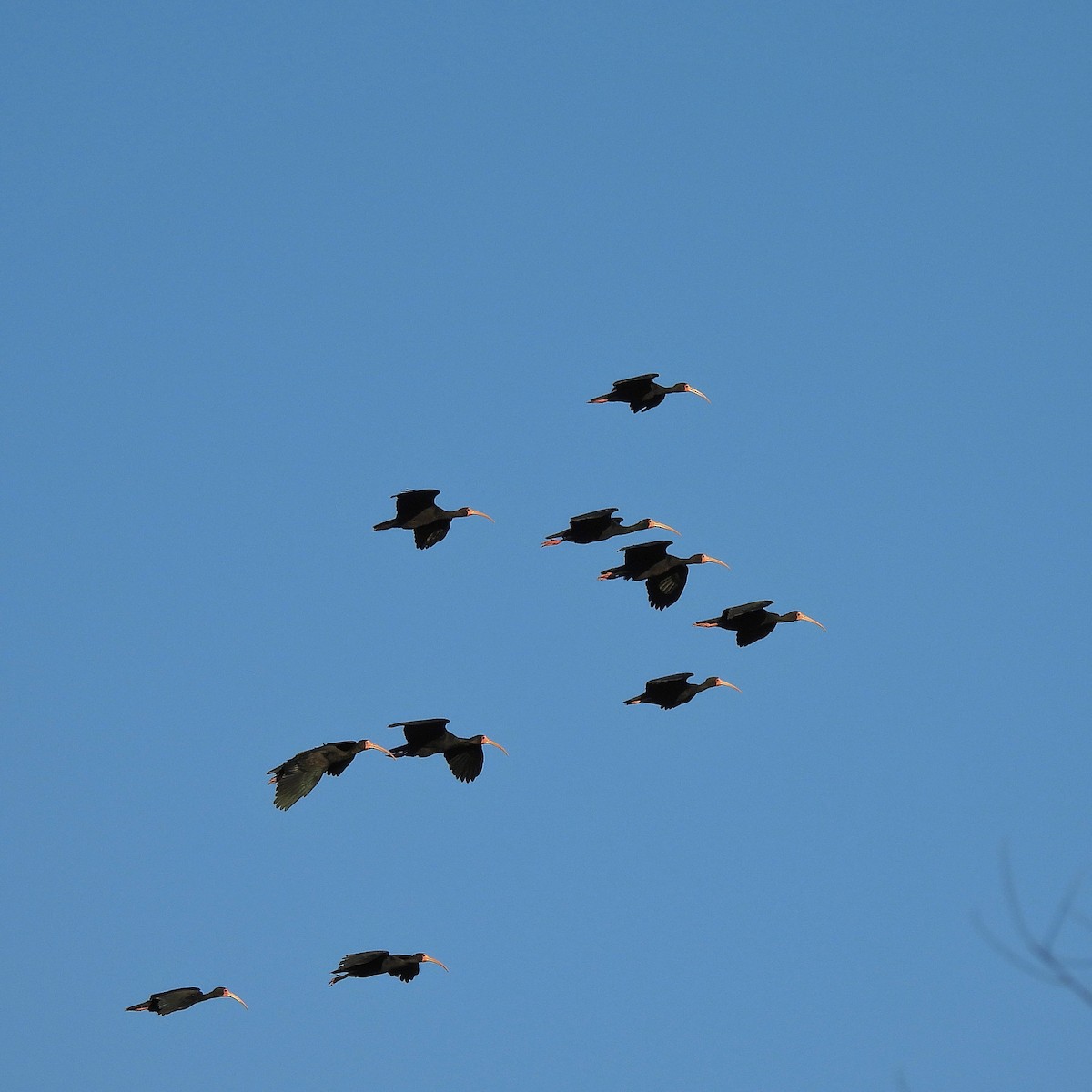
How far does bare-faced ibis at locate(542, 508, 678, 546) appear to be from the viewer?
30.4 m

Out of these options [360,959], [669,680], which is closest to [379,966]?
[360,959]

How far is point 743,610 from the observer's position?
99.1ft

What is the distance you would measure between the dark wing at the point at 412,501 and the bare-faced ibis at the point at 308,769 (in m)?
5.71

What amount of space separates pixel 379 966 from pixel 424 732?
4.09m

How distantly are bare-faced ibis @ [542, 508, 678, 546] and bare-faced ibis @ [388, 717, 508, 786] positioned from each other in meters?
4.19

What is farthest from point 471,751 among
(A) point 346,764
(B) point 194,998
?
(B) point 194,998

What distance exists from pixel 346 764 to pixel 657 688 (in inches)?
265

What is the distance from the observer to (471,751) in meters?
28.8

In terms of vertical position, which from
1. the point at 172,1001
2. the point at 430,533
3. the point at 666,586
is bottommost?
the point at 172,1001

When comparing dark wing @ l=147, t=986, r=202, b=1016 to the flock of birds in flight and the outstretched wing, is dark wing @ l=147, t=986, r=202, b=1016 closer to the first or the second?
the flock of birds in flight

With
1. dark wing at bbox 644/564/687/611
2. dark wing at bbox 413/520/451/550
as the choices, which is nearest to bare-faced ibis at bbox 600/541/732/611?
dark wing at bbox 644/564/687/611

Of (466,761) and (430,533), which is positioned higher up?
(430,533)

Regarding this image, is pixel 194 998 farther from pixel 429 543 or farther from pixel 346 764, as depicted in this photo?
pixel 429 543

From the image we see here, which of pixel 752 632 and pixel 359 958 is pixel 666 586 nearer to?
pixel 752 632
